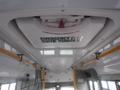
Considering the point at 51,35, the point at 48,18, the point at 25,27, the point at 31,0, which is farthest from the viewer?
the point at 51,35

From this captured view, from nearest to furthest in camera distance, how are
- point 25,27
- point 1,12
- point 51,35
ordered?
point 1,12 → point 25,27 → point 51,35

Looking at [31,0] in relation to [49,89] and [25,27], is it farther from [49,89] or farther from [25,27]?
[49,89]

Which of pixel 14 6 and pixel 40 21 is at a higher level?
pixel 40 21

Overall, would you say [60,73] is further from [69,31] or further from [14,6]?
[14,6]

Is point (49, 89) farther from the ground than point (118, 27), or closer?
closer

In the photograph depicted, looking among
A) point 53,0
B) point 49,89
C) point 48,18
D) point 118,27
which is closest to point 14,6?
point 53,0

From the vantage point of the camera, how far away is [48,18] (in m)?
1.20

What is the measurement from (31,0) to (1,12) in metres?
0.25

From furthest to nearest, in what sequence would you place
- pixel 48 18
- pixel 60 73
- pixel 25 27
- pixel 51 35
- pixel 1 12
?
pixel 60 73 < pixel 51 35 < pixel 25 27 < pixel 48 18 < pixel 1 12

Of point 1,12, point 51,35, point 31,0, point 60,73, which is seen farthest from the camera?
point 60,73

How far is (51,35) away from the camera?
1.46 metres

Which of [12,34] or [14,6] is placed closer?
[14,6]

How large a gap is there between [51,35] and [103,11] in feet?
2.25

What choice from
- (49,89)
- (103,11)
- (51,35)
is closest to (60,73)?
(49,89)
